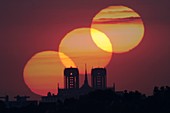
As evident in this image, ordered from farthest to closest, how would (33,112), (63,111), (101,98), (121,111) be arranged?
(101,98) → (33,112) → (63,111) → (121,111)

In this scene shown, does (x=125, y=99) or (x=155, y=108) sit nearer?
(x=155, y=108)

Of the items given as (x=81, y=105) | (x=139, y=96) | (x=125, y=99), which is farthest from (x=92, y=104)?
(x=139, y=96)

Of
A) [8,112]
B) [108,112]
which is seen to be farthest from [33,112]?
[108,112]

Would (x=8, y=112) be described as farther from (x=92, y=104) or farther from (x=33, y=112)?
(x=92, y=104)

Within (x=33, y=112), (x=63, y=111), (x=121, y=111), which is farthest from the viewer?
(x=33, y=112)

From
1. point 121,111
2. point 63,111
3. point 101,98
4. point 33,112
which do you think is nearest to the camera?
point 121,111

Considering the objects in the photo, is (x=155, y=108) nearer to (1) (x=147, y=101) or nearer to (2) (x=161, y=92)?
(1) (x=147, y=101)

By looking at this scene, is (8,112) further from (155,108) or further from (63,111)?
(155,108)

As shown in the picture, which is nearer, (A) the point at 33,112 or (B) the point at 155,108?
(B) the point at 155,108
